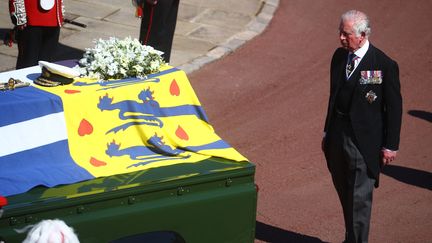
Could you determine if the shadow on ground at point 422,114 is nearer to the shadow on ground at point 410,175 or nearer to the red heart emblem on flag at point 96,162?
the shadow on ground at point 410,175

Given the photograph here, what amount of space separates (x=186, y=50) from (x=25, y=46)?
286 centimetres

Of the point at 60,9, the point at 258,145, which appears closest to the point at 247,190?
the point at 258,145

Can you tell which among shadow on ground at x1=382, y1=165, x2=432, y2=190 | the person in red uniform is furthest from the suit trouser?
the person in red uniform

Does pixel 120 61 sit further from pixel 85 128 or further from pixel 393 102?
pixel 393 102

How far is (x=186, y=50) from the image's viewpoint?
1046 centimetres

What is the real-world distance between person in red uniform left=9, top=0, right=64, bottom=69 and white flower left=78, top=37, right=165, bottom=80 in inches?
73.8

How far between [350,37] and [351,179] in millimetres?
1012

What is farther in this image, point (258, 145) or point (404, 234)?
point (258, 145)

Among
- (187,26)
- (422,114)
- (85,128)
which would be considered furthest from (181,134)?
(187,26)

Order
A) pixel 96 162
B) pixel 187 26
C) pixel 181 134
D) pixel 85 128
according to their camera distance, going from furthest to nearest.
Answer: pixel 187 26
pixel 181 134
pixel 85 128
pixel 96 162

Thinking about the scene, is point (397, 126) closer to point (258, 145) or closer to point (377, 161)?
point (377, 161)

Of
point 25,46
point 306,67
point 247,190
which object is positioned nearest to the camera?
point 247,190

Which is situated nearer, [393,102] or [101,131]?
[101,131]

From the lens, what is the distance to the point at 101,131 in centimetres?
554
